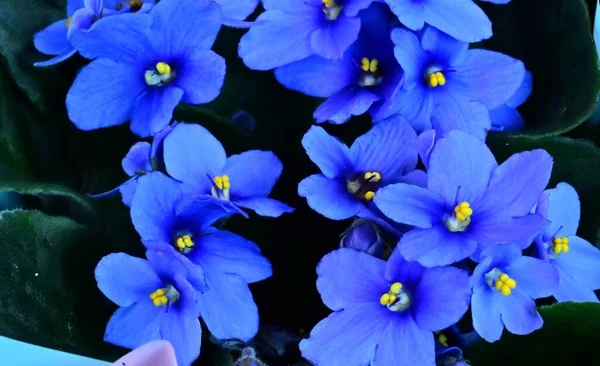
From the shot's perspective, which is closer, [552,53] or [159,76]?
[159,76]

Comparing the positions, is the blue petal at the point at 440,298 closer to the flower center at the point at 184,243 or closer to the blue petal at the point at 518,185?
the blue petal at the point at 518,185

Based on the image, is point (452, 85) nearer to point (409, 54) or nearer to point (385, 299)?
point (409, 54)

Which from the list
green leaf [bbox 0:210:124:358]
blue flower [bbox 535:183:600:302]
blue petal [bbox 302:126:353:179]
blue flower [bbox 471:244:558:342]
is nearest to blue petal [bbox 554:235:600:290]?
blue flower [bbox 535:183:600:302]

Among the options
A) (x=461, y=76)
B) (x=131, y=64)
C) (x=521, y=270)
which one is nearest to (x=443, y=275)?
(x=521, y=270)

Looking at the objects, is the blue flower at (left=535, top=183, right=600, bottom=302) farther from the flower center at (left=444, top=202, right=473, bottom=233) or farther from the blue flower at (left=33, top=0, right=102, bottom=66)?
the blue flower at (left=33, top=0, right=102, bottom=66)

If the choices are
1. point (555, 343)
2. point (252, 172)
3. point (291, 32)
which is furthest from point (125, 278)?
point (555, 343)

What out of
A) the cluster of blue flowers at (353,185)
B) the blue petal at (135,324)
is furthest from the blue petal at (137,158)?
the blue petal at (135,324)
